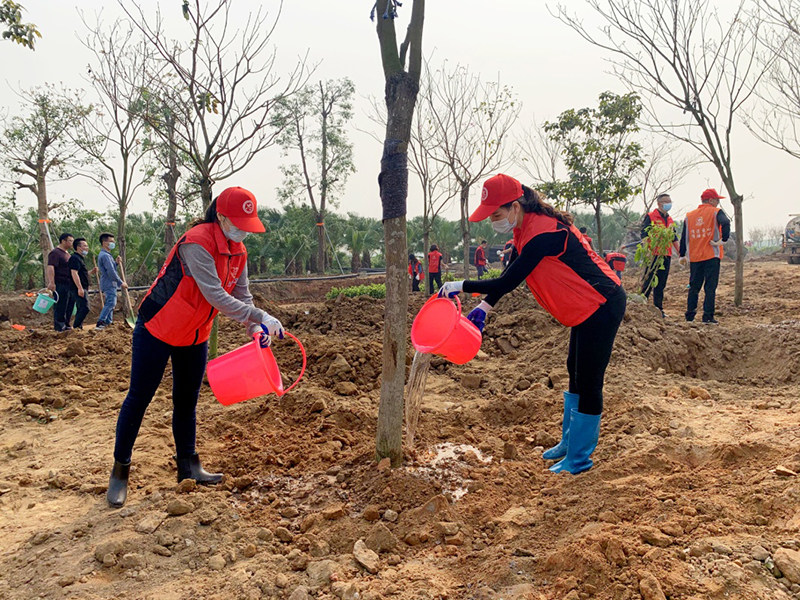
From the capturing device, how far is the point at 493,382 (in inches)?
193

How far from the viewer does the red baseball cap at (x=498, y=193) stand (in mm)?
2650

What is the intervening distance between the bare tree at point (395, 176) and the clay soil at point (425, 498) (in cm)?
50

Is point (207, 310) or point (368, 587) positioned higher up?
point (207, 310)

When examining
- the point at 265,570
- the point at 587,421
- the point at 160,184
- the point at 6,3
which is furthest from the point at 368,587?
the point at 160,184

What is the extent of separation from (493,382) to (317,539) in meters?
2.83

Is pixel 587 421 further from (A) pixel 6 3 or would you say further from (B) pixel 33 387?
(A) pixel 6 3

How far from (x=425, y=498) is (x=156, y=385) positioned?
148cm

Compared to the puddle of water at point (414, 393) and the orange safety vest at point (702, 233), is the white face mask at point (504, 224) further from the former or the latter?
the orange safety vest at point (702, 233)

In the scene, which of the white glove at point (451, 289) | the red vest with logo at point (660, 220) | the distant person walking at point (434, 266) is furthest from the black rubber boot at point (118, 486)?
the distant person walking at point (434, 266)

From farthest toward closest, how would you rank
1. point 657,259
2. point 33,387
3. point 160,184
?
point 160,184 < point 657,259 < point 33,387

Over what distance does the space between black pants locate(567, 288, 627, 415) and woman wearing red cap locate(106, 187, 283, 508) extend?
150 cm

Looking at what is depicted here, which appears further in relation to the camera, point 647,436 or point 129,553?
point 647,436

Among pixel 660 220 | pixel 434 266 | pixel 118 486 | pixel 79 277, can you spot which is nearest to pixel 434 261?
pixel 434 266

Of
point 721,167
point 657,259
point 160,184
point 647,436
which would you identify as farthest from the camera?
point 160,184
